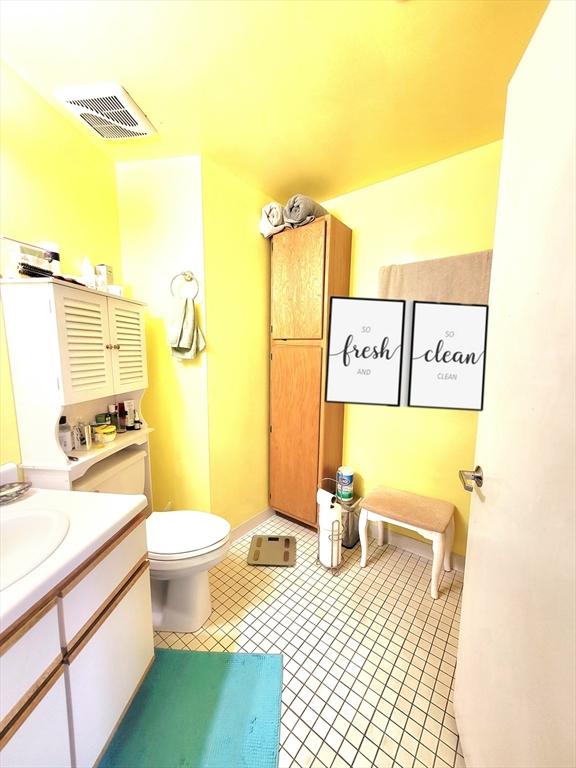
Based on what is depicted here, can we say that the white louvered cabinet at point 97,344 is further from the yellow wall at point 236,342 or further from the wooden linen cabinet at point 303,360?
the wooden linen cabinet at point 303,360

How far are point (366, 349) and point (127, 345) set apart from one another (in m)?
1.35

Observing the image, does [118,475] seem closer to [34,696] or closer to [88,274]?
[34,696]

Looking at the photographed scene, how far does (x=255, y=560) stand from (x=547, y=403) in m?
1.80

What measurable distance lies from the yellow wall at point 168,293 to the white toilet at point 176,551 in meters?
0.35

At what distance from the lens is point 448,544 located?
1687 mm

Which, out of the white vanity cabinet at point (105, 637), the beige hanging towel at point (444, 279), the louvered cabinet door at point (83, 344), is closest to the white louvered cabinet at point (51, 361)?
the louvered cabinet door at point (83, 344)

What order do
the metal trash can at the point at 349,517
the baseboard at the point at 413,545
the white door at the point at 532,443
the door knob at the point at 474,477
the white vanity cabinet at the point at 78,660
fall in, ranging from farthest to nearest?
the metal trash can at the point at 349,517 → the baseboard at the point at 413,545 → the door knob at the point at 474,477 → the white vanity cabinet at the point at 78,660 → the white door at the point at 532,443

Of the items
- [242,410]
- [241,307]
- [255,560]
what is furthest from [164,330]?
[255,560]

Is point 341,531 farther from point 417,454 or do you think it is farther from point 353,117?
point 353,117

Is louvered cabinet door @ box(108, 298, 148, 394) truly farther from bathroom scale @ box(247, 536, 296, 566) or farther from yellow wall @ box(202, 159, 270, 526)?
bathroom scale @ box(247, 536, 296, 566)

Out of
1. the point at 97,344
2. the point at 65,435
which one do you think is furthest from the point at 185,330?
the point at 65,435

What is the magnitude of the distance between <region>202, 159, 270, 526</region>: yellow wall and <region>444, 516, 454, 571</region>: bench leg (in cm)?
125

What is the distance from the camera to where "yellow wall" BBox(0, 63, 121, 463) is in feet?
3.78

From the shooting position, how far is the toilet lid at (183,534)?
125cm
